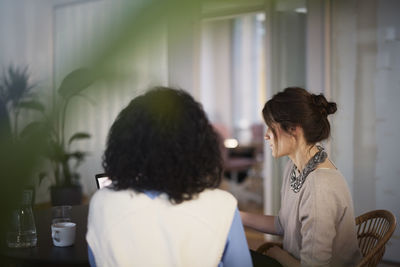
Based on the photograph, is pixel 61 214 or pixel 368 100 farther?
pixel 368 100

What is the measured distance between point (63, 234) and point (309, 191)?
2.41ft

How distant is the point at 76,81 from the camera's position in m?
0.24

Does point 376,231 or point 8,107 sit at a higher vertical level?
point 8,107

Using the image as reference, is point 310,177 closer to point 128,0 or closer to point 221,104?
point 128,0

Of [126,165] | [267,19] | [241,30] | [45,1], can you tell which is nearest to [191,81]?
[267,19]

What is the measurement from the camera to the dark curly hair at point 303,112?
1.35 metres

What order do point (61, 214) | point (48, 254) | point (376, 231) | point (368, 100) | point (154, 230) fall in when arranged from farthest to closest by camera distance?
point (368, 100) < point (376, 231) < point (61, 214) < point (48, 254) < point (154, 230)

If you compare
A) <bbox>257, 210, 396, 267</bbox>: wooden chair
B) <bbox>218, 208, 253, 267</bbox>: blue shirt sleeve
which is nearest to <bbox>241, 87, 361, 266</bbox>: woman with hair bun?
<bbox>257, 210, 396, 267</bbox>: wooden chair

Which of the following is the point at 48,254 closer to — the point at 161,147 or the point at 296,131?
the point at 161,147

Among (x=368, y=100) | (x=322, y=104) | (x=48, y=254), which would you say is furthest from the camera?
(x=368, y=100)

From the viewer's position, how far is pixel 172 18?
0.63 feet

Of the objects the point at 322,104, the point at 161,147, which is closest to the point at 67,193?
the point at 161,147

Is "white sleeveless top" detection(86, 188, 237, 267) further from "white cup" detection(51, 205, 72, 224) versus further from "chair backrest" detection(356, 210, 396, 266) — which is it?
"chair backrest" detection(356, 210, 396, 266)

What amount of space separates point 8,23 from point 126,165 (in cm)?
386
